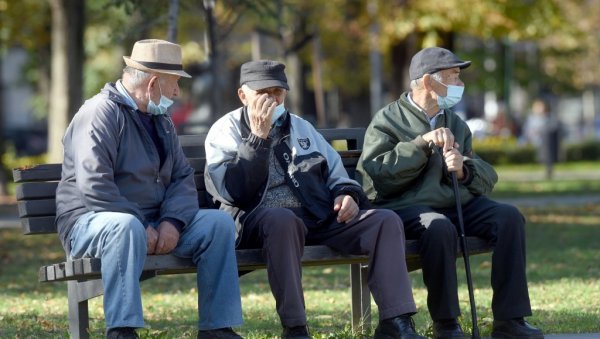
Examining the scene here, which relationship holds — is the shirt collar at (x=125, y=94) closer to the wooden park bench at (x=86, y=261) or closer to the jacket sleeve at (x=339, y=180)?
the wooden park bench at (x=86, y=261)

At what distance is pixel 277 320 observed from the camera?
754 cm

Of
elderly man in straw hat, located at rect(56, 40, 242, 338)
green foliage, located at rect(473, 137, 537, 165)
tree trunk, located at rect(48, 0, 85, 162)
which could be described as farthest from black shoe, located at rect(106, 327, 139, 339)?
green foliage, located at rect(473, 137, 537, 165)

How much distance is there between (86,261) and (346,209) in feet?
4.24

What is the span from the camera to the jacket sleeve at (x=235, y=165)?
6.15m

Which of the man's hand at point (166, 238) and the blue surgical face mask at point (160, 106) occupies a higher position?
the blue surgical face mask at point (160, 106)

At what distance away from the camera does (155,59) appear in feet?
20.0

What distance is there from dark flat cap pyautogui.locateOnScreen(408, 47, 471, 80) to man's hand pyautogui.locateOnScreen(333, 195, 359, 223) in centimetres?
82

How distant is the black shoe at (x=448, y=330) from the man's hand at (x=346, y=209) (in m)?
0.66

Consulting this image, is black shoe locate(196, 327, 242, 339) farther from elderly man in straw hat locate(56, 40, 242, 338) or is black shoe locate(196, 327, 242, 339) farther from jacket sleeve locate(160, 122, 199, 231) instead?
jacket sleeve locate(160, 122, 199, 231)

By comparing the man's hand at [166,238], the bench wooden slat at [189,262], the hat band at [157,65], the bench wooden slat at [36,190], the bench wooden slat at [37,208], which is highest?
the hat band at [157,65]

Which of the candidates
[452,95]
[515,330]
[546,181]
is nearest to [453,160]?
[452,95]

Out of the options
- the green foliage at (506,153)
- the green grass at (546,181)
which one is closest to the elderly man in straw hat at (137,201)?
the green grass at (546,181)

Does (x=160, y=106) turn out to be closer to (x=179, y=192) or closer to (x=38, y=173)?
(x=179, y=192)

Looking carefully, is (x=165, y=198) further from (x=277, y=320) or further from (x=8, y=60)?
(x=8, y=60)
